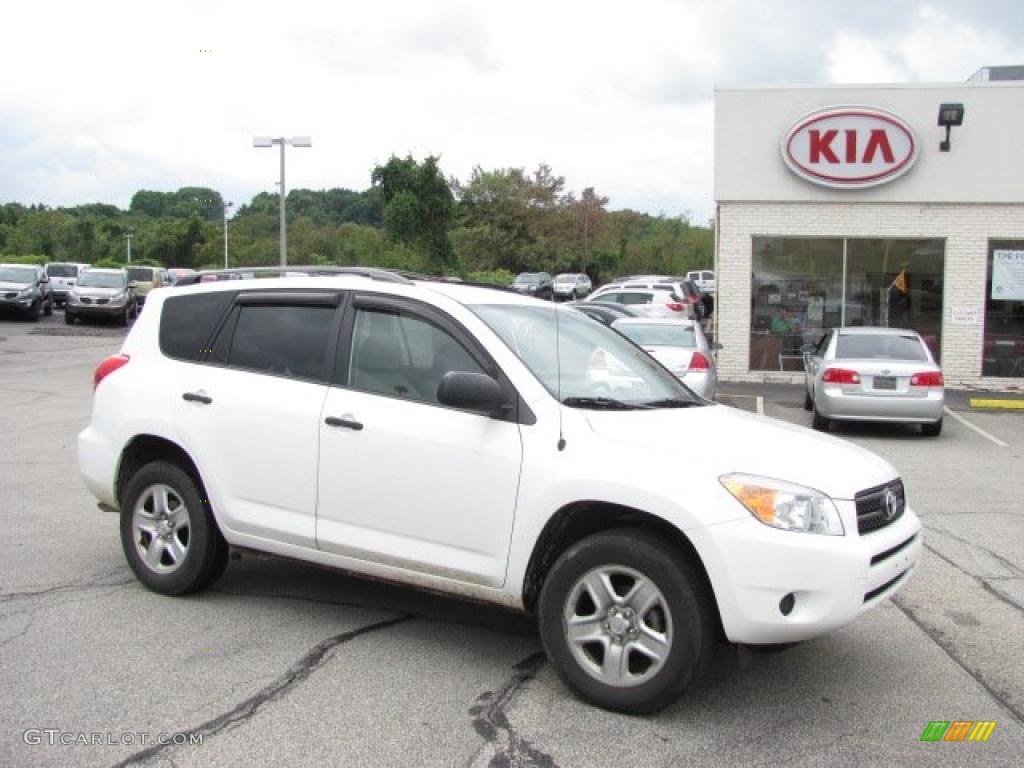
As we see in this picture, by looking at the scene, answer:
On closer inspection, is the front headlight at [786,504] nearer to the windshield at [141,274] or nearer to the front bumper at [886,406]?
the front bumper at [886,406]

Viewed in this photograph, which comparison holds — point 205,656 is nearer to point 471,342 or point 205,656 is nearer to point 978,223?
point 471,342

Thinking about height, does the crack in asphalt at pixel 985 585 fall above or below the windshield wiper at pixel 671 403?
below

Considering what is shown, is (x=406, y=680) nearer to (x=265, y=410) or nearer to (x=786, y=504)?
(x=265, y=410)

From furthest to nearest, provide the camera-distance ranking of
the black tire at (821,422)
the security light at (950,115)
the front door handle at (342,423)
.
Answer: the security light at (950,115) < the black tire at (821,422) < the front door handle at (342,423)

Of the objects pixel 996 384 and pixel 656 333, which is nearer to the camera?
pixel 656 333

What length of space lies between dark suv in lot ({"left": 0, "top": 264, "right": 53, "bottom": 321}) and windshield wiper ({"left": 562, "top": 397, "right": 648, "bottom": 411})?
31.7m

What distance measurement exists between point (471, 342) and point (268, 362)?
4.20ft

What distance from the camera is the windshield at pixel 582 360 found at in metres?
4.84

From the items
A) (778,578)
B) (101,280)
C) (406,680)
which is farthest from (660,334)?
(101,280)

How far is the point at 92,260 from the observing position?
73.2 metres

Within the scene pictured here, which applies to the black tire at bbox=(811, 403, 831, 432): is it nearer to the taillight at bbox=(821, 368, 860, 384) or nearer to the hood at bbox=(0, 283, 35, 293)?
the taillight at bbox=(821, 368, 860, 384)

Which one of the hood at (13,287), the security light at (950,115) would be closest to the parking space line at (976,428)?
the security light at (950,115)

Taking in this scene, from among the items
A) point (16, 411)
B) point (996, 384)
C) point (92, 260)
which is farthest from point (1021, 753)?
point (92, 260)

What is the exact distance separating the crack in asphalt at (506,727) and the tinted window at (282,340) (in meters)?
1.82
